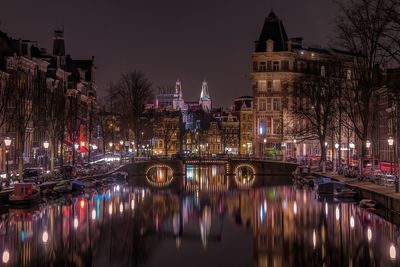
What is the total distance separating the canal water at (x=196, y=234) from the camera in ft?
108

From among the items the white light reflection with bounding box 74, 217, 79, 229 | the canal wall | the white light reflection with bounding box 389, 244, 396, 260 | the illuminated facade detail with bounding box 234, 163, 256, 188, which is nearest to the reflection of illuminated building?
the white light reflection with bounding box 74, 217, 79, 229

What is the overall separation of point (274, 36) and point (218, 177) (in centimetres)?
3023

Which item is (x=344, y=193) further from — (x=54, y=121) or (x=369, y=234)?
(x=54, y=121)

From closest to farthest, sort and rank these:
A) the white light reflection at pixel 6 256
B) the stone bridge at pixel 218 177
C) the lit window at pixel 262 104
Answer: the white light reflection at pixel 6 256, the stone bridge at pixel 218 177, the lit window at pixel 262 104

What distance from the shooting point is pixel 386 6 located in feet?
140

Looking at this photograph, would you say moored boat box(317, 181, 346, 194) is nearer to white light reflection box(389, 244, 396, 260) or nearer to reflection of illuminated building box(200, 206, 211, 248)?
reflection of illuminated building box(200, 206, 211, 248)

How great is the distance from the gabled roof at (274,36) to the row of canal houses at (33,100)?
110ft

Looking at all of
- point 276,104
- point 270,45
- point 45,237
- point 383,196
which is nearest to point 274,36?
point 270,45

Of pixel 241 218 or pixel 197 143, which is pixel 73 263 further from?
pixel 197 143

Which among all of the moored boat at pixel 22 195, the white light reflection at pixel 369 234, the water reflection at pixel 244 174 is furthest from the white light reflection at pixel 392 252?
the water reflection at pixel 244 174

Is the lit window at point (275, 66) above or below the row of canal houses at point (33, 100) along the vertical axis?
above

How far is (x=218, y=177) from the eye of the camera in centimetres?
10194

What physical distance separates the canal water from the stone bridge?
22.0 meters

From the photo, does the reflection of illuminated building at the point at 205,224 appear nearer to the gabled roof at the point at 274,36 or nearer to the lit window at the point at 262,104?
the lit window at the point at 262,104
